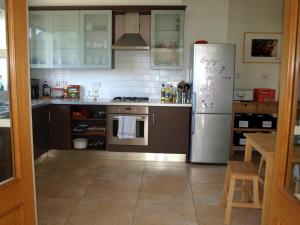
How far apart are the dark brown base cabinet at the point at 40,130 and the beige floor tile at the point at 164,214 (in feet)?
5.89

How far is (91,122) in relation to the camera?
4.77 metres

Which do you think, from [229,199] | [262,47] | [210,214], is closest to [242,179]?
[229,199]

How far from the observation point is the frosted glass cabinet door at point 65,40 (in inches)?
176

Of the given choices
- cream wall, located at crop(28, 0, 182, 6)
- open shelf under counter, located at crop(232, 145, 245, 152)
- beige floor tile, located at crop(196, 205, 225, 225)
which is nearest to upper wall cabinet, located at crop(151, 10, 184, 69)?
cream wall, located at crop(28, 0, 182, 6)

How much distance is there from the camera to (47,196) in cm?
304

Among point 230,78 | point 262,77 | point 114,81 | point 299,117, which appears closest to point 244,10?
point 262,77

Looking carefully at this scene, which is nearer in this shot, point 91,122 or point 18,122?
point 18,122

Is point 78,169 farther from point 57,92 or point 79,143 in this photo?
point 57,92

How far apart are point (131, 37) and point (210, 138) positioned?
195 centimetres

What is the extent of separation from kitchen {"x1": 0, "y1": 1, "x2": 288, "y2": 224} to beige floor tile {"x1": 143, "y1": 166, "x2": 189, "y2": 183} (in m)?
0.36

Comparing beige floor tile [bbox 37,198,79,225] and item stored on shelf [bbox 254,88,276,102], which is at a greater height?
item stored on shelf [bbox 254,88,276,102]

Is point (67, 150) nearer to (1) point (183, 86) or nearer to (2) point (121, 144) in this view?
(2) point (121, 144)

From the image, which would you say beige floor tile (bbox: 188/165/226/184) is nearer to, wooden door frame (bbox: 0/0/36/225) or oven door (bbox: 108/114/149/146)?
oven door (bbox: 108/114/149/146)

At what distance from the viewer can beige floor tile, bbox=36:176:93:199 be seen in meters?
3.09
